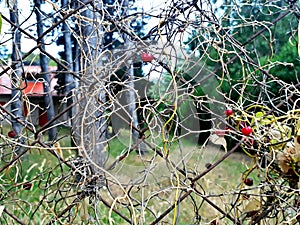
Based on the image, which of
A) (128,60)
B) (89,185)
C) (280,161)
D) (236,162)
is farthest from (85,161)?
(236,162)

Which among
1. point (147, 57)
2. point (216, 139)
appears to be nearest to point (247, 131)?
point (216, 139)

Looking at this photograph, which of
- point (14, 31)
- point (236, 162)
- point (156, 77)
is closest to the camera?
point (14, 31)

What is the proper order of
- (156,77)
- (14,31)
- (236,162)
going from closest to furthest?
1. (14,31)
2. (156,77)
3. (236,162)

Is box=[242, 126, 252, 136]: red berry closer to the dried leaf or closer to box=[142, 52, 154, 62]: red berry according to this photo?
the dried leaf

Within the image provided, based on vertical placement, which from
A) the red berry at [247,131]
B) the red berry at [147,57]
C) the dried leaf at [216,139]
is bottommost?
the dried leaf at [216,139]

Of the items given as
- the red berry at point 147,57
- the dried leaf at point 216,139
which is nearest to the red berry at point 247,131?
the dried leaf at point 216,139

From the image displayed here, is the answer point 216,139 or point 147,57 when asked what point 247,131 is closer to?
point 216,139

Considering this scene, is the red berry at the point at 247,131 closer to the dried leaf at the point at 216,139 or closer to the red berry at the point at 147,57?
the dried leaf at the point at 216,139

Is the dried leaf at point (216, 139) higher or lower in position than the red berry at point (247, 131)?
lower

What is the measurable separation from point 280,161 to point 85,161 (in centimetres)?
25

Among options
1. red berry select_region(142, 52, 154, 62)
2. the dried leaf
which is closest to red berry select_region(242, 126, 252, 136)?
the dried leaf

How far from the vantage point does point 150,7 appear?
0.60 m

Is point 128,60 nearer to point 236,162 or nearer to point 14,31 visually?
point 14,31

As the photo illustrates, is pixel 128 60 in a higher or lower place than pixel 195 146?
higher
